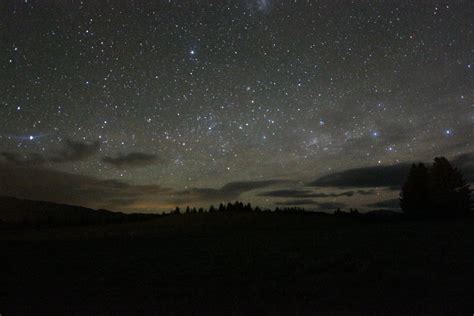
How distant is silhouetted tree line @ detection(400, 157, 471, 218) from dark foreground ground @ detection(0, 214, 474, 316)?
103 ft

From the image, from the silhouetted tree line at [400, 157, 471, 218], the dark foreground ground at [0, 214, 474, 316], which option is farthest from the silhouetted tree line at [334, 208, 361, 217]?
the dark foreground ground at [0, 214, 474, 316]

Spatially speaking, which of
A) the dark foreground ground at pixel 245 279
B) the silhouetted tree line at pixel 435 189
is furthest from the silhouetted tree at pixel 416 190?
the dark foreground ground at pixel 245 279

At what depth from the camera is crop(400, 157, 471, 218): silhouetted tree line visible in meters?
48.7

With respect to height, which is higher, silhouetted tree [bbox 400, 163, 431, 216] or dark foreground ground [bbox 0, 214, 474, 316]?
silhouetted tree [bbox 400, 163, 431, 216]

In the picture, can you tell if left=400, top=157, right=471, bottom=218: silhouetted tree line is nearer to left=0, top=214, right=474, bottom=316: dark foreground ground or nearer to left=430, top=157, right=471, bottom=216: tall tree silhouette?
left=430, top=157, right=471, bottom=216: tall tree silhouette

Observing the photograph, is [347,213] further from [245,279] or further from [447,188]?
[245,279]

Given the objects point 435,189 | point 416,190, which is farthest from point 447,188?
point 416,190

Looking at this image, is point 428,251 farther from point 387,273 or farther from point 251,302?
point 251,302

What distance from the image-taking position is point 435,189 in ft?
165

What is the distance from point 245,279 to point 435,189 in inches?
1717

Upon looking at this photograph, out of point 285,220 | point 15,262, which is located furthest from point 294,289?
point 285,220

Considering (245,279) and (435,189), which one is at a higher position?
(435,189)

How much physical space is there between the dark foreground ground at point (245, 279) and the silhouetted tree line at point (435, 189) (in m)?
31.5

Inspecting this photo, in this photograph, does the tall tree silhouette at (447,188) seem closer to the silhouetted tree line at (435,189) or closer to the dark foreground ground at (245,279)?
the silhouetted tree line at (435,189)
